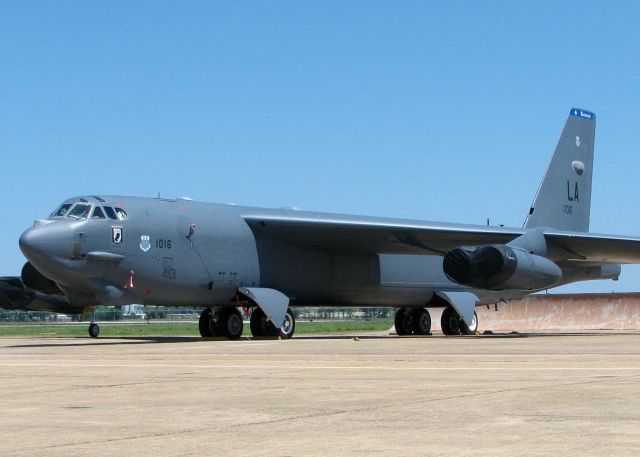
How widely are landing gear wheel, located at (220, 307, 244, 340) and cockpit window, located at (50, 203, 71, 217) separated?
207 inches

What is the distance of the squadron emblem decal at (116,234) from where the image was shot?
2202cm

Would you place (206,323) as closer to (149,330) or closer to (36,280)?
(36,280)

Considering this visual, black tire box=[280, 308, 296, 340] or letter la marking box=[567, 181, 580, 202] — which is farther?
letter la marking box=[567, 181, 580, 202]

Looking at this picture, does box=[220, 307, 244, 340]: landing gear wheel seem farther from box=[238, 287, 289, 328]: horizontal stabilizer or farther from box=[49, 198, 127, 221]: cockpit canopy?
box=[49, 198, 127, 221]: cockpit canopy

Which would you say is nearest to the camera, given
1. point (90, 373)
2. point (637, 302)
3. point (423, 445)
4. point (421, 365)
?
point (423, 445)

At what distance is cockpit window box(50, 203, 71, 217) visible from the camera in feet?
72.1

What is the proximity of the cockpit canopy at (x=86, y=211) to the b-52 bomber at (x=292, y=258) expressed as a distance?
3 centimetres

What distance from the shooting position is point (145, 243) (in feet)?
74.2

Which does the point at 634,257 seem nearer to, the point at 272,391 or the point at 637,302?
the point at 637,302

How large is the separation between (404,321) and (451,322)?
4.90 ft

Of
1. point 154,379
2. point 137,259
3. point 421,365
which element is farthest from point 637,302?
point 154,379

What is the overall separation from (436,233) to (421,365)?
13906mm

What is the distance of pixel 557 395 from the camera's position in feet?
28.1

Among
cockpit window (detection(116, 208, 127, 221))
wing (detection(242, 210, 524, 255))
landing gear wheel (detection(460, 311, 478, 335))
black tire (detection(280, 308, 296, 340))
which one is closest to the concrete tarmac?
cockpit window (detection(116, 208, 127, 221))
